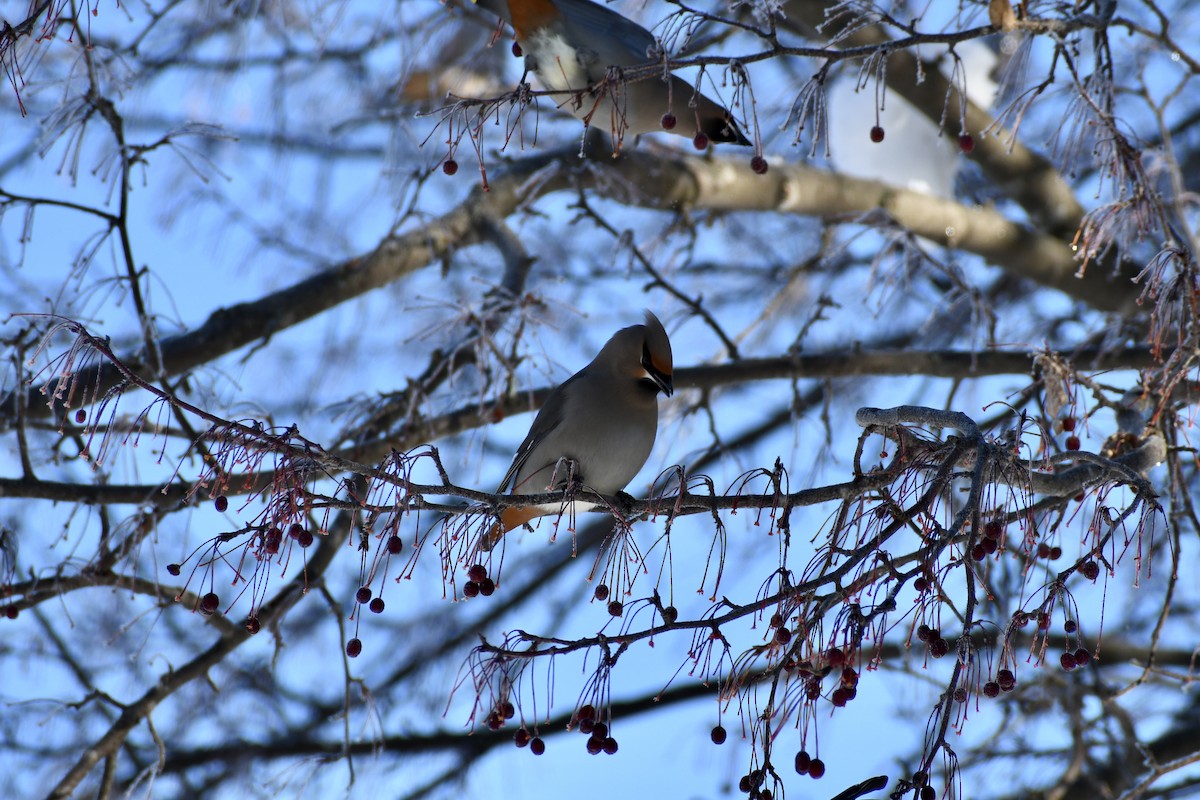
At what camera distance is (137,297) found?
3307 mm

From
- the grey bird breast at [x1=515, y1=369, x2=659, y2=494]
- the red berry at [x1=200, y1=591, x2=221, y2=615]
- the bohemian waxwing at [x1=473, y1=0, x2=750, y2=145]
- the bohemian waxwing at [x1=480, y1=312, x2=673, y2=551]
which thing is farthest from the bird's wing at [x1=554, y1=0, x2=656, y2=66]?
the red berry at [x1=200, y1=591, x2=221, y2=615]

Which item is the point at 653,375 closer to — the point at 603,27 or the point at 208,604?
the point at 603,27

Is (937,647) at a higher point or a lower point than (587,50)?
lower

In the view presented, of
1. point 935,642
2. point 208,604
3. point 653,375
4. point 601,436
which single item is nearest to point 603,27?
point 653,375

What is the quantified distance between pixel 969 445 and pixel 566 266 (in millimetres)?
3918

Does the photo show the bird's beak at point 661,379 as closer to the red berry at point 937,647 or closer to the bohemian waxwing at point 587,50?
the bohemian waxwing at point 587,50

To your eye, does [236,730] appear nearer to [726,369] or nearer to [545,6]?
[726,369]

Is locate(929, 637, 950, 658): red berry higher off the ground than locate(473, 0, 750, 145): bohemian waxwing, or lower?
lower

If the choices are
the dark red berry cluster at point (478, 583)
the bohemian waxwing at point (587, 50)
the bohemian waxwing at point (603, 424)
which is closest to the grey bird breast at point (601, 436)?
the bohemian waxwing at point (603, 424)

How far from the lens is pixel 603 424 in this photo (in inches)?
122

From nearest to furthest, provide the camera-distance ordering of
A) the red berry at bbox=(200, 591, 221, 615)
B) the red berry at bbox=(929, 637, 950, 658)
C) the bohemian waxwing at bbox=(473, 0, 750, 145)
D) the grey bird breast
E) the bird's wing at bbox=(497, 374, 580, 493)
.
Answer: the red berry at bbox=(929, 637, 950, 658) < the red berry at bbox=(200, 591, 221, 615) < the bohemian waxwing at bbox=(473, 0, 750, 145) < the grey bird breast < the bird's wing at bbox=(497, 374, 580, 493)

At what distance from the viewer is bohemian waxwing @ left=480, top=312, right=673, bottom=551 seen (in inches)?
121

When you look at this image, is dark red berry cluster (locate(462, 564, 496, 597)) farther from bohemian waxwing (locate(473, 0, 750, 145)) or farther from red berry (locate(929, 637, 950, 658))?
bohemian waxwing (locate(473, 0, 750, 145))

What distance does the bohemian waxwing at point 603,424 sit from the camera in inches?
121
